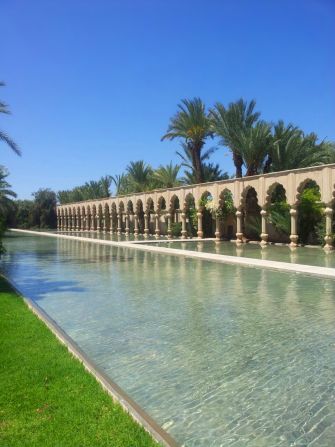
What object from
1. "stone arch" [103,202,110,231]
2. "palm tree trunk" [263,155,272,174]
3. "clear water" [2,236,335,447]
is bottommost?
"clear water" [2,236,335,447]

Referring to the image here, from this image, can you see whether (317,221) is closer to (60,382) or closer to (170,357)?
(170,357)

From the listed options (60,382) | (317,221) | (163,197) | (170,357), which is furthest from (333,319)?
(163,197)

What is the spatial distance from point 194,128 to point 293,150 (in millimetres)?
8009

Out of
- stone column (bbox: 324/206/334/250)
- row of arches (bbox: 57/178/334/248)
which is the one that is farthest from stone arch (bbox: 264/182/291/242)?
stone column (bbox: 324/206/334/250)

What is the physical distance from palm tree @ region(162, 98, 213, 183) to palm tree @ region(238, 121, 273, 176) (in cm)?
495

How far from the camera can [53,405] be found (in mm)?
3543

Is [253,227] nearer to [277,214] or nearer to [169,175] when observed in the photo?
[277,214]

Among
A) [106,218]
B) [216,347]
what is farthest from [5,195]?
[216,347]

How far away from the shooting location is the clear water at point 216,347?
3531 millimetres

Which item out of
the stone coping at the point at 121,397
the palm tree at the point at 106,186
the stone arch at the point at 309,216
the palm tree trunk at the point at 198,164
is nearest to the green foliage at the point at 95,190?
the palm tree at the point at 106,186

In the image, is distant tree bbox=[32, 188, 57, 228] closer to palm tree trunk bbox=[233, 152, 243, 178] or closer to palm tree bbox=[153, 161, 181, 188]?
palm tree bbox=[153, 161, 181, 188]

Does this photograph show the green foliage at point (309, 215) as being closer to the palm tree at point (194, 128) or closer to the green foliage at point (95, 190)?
the palm tree at point (194, 128)

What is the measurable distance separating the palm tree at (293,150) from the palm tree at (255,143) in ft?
1.72

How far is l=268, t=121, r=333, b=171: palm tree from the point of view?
26312 millimetres
